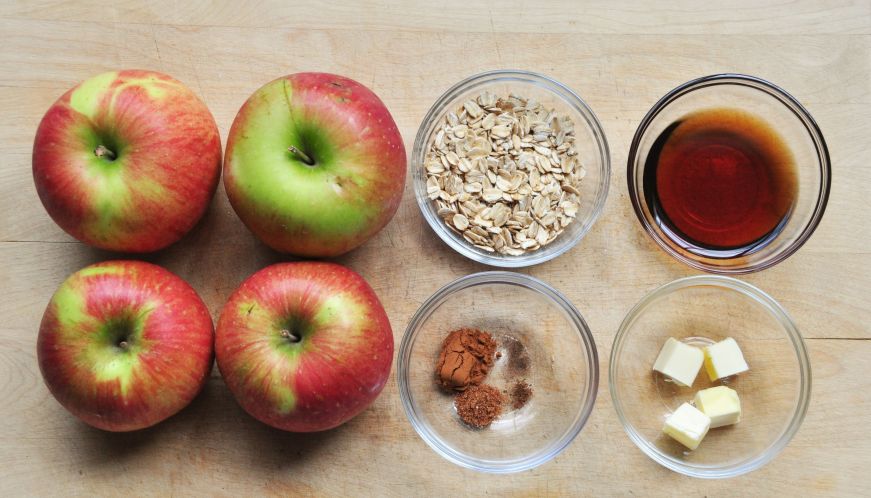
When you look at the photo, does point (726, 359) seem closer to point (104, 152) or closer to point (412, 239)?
point (412, 239)

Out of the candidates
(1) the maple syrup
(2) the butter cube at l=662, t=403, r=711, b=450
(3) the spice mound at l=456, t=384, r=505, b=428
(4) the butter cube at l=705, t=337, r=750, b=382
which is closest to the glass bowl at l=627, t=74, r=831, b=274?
(1) the maple syrup

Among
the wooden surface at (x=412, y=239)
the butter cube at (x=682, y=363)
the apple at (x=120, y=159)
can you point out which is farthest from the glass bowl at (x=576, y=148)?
the apple at (x=120, y=159)

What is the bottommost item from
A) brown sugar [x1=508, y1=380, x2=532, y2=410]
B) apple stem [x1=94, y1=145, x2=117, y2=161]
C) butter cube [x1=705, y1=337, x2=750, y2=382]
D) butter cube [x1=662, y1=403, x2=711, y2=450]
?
apple stem [x1=94, y1=145, x2=117, y2=161]

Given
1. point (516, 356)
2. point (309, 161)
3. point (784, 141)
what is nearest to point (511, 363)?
point (516, 356)

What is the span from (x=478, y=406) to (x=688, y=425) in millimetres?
354

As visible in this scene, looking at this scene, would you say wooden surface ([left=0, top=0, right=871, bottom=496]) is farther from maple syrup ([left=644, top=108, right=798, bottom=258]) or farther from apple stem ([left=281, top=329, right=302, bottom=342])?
apple stem ([left=281, top=329, right=302, bottom=342])

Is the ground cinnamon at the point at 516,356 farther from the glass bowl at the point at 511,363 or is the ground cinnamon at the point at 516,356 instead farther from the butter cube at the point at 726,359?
the butter cube at the point at 726,359

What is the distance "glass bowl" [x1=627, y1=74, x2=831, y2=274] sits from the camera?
3.78 ft

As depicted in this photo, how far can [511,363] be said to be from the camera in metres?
1.21

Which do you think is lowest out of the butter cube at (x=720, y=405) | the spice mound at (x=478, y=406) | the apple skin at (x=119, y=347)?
the apple skin at (x=119, y=347)

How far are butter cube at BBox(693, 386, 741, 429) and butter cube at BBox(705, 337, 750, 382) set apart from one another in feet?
0.09

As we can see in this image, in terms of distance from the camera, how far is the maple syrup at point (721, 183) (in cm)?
116

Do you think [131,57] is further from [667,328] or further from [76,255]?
[667,328]

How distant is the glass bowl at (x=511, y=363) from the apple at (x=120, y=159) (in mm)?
457
